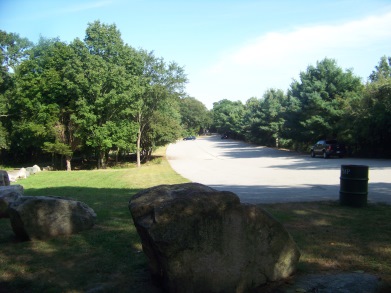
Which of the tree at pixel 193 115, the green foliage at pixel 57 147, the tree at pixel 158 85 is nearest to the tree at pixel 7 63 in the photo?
the green foliage at pixel 57 147

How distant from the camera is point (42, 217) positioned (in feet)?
21.0

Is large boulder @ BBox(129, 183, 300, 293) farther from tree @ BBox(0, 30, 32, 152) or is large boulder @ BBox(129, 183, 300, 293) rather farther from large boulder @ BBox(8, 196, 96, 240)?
tree @ BBox(0, 30, 32, 152)

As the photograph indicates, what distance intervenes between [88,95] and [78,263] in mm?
33058

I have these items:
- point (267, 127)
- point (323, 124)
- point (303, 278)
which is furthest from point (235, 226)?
point (267, 127)

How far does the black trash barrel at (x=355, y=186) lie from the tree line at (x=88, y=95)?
28.9 m

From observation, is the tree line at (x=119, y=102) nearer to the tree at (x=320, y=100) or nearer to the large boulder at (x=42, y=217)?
the tree at (x=320, y=100)

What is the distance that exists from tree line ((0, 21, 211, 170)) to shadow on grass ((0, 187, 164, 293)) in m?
29.9

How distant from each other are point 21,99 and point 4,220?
32915 millimetres

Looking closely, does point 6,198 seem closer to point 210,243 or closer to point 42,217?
point 42,217

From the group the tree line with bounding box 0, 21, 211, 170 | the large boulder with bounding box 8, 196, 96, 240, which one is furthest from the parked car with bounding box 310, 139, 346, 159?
the large boulder with bounding box 8, 196, 96, 240

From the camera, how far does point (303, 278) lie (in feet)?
14.6

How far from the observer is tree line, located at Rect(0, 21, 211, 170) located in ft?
117

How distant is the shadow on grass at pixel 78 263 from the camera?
442cm

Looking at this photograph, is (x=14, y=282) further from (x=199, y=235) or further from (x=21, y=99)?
(x=21, y=99)
